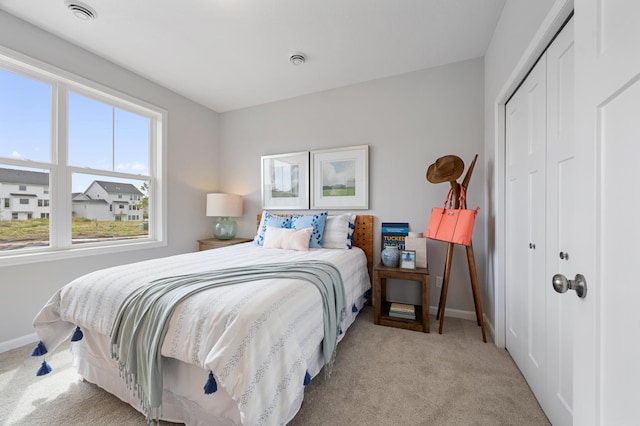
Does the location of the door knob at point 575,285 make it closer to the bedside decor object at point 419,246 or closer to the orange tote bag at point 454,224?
the orange tote bag at point 454,224

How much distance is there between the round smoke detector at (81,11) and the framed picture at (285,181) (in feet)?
6.71

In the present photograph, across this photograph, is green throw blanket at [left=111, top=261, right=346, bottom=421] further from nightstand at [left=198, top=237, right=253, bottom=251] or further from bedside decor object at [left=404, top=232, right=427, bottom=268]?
nightstand at [left=198, top=237, right=253, bottom=251]

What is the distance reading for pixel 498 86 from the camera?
2045mm

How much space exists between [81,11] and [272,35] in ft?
4.81

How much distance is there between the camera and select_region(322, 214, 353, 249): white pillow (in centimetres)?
277

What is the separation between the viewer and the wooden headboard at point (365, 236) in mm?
2932

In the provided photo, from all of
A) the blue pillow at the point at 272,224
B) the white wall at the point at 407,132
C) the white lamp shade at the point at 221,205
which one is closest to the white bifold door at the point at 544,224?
the white wall at the point at 407,132

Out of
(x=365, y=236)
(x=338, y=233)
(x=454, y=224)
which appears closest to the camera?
(x=454, y=224)

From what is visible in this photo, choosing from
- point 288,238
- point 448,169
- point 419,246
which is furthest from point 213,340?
point 448,169

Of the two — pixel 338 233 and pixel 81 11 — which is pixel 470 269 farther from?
pixel 81 11

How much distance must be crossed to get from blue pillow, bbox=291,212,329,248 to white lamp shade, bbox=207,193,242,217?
3.52 ft

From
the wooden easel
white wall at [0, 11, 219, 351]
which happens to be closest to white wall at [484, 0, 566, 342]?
the wooden easel

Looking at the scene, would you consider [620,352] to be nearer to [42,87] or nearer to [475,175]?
[475,175]

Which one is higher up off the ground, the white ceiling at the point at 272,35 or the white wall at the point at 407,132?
the white ceiling at the point at 272,35
